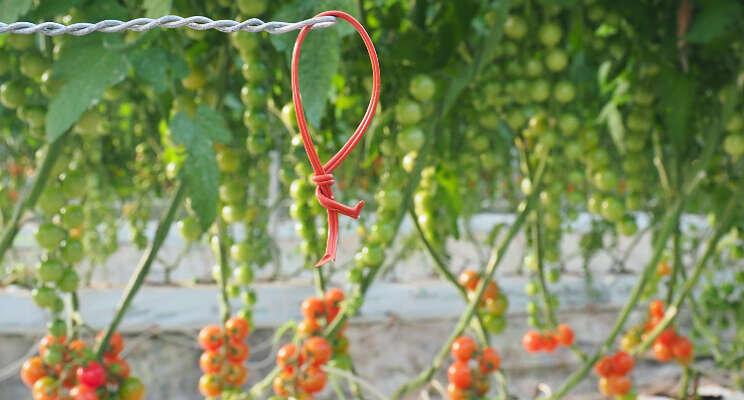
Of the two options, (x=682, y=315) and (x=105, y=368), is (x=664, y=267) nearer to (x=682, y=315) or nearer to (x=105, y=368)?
(x=682, y=315)

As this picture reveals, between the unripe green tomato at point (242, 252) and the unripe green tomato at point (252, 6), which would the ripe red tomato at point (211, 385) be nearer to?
the unripe green tomato at point (242, 252)

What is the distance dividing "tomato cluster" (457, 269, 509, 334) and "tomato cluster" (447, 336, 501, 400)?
82 mm

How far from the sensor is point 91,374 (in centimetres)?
55

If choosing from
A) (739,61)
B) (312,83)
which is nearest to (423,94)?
(312,83)

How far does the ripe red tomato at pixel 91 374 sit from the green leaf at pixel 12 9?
31 cm

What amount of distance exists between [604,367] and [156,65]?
0.64 m

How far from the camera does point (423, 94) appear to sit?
1.92ft

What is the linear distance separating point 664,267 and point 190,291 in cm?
126

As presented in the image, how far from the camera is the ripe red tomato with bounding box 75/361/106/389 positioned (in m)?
0.55

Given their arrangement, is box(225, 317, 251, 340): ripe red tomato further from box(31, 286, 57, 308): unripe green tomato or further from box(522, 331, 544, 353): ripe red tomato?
box(522, 331, 544, 353): ripe red tomato

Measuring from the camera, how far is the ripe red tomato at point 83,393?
0.53 m

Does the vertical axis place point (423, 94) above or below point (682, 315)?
above

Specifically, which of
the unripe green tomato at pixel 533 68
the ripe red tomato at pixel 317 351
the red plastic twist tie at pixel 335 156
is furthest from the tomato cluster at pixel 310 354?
the red plastic twist tie at pixel 335 156

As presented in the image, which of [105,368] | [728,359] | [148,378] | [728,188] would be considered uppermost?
[728,188]
